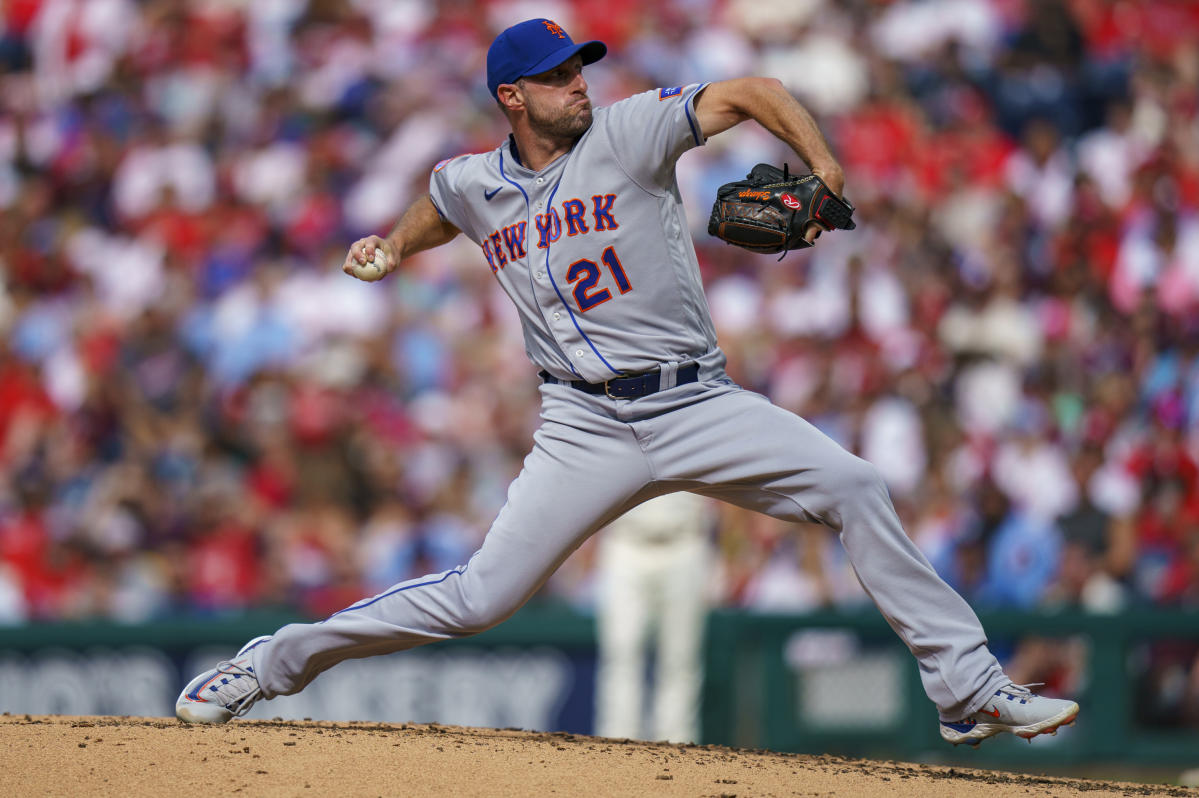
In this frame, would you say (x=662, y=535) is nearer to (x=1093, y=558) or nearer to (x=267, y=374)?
(x=1093, y=558)

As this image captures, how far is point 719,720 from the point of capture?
8.00 meters

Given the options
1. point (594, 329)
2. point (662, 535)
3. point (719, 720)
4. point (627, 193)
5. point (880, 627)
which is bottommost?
point (719, 720)

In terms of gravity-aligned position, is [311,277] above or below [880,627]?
above

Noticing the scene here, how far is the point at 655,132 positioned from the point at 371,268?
0.89 metres

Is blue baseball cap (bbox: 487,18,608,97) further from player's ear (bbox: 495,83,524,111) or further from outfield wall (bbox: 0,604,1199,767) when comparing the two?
outfield wall (bbox: 0,604,1199,767)

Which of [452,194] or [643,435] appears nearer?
[643,435]

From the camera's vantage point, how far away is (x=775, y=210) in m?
3.89

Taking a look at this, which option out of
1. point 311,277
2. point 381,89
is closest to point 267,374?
point 311,277

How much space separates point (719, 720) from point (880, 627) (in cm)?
97

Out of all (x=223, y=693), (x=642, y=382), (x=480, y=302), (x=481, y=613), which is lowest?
(x=223, y=693)

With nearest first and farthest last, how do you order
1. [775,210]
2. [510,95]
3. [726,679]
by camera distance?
1. [775,210]
2. [510,95]
3. [726,679]

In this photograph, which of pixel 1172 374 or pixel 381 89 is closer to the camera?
pixel 1172 374

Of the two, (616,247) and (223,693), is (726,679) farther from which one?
(616,247)

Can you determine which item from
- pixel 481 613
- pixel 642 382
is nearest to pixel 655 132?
pixel 642 382
